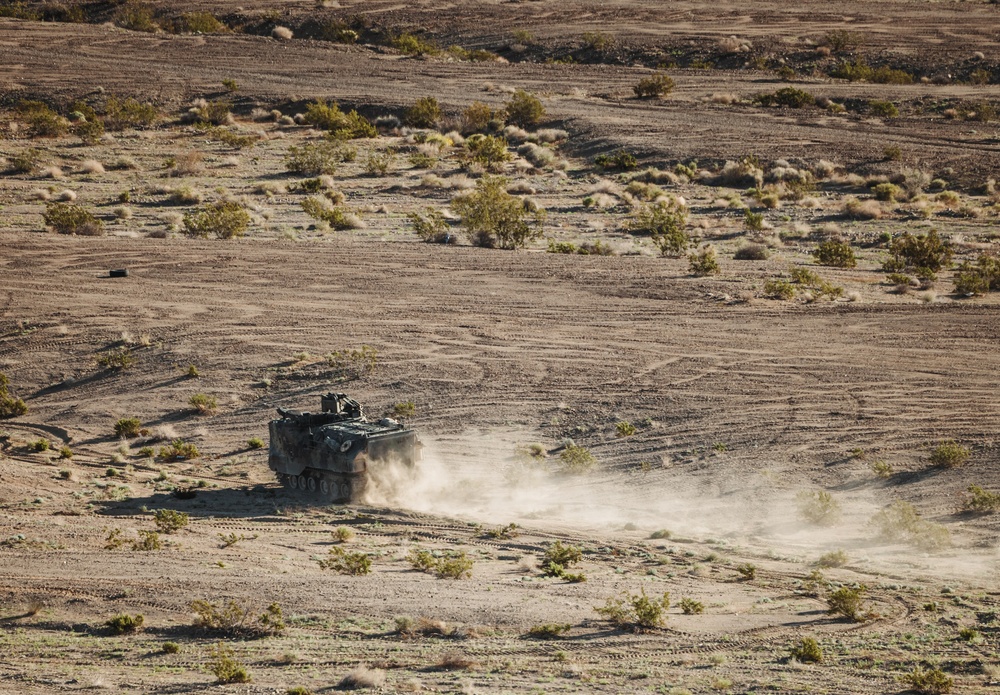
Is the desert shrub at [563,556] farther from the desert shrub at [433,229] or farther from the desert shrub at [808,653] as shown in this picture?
the desert shrub at [433,229]

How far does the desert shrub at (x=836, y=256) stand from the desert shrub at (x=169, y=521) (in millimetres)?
22109

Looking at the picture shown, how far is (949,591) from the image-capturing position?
16531mm

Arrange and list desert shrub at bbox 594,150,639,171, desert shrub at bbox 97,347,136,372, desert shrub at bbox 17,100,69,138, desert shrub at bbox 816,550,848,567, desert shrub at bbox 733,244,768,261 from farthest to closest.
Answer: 1. desert shrub at bbox 17,100,69,138
2. desert shrub at bbox 594,150,639,171
3. desert shrub at bbox 733,244,768,261
4. desert shrub at bbox 97,347,136,372
5. desert shrub at bbox 816,550,848,567

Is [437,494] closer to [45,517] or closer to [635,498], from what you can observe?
[635,498]

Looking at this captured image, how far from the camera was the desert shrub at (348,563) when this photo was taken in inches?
666

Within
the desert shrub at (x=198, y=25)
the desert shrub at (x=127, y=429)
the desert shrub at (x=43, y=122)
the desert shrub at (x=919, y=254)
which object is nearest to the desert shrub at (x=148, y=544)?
the desert shrub at (x=127, y=429)

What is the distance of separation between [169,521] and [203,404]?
7.14 m

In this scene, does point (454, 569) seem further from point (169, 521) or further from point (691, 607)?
point (169, 521)

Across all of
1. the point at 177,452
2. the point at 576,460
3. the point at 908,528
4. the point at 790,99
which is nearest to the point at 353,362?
the point at 177,452

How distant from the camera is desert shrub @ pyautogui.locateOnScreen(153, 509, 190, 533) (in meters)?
19.0

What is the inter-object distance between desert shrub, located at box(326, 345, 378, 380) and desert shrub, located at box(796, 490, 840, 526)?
34.6 ft

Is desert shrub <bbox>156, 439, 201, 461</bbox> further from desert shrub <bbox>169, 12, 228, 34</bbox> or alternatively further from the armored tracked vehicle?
desert shrub <bbox>169, 12, 228, 34</bbox>

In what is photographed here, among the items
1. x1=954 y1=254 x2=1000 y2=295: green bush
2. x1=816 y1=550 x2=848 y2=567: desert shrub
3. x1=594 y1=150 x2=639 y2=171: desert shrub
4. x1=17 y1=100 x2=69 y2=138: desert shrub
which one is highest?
x1=17 y1=100 x2=69 y2=138: desert shrub

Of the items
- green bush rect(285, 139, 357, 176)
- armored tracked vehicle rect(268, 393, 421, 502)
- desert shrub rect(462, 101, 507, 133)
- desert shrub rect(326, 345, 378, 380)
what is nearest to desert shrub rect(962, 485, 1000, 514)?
armored tracked vehicle rect(268, 393, 421, 502)
